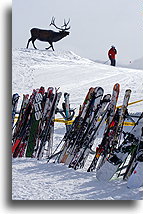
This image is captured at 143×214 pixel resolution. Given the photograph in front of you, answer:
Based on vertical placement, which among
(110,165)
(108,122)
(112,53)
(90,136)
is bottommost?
(110,165)

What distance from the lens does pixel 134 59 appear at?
2.48 metres

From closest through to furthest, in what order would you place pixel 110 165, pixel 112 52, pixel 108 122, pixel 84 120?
pixel 110 165 < pixel 108 122 < pixel 84 120 < pixel 112 52

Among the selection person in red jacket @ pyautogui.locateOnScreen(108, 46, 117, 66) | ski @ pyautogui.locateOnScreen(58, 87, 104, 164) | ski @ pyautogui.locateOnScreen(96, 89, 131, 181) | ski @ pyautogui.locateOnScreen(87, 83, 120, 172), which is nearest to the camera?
ski @ pyautogui.locateOnScreen(96, 89, 131, 181)

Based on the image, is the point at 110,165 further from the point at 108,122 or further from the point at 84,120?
the point at 84,120

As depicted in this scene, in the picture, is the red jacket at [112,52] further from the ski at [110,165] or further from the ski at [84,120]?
the ski at [110,165]

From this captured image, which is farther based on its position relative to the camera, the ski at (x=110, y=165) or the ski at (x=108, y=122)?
the ski at (x=108, y=122)

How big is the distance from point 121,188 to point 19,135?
1004 millimetres

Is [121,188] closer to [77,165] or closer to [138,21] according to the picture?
[77,165]

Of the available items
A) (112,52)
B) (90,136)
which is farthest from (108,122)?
(112,52)

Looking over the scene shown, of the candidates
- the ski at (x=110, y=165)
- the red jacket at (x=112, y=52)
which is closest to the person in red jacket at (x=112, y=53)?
the red jacket at (x=112, y=52)

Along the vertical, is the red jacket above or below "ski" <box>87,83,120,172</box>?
above

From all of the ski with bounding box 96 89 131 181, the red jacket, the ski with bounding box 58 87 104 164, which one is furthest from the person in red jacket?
the ski with bounding box 96 89 131 181

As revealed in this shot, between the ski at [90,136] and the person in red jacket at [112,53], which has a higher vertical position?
the person in red jacket at [112,53]

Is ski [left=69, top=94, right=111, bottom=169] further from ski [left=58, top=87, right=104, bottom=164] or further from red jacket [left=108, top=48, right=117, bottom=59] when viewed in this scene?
red jacket [left=108, top=48, right=117, bottom=59]
